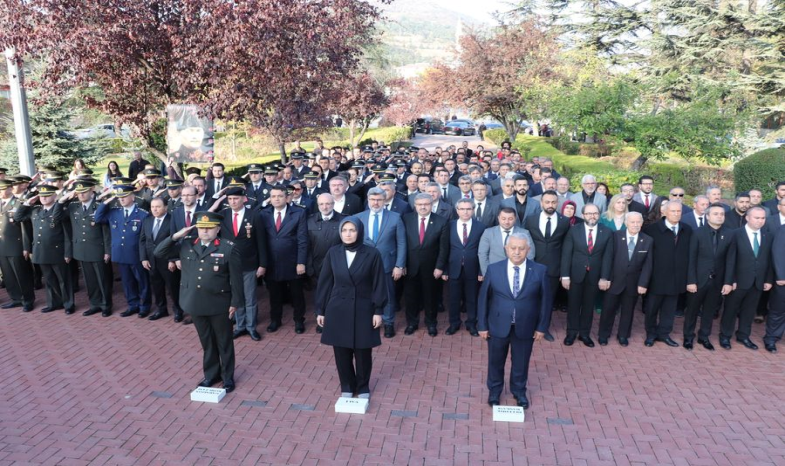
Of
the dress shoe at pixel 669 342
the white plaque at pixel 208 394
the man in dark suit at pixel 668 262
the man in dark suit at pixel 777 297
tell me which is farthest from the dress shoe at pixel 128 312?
the man in dark suit at pixel 777 297

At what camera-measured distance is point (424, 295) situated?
7.64 meters

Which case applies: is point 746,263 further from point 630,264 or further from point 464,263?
point 464,263

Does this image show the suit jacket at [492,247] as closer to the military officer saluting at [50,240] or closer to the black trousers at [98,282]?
the black trousers at [98,282]

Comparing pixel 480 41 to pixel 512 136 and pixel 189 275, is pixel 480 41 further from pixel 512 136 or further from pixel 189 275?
pixel 189 275

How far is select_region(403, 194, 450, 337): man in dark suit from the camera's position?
7.38 metres

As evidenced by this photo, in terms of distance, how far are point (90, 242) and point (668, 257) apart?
791 cm

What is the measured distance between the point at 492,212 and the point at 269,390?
3.98 meters

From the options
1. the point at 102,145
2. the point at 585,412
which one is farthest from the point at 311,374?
the point at 102,145

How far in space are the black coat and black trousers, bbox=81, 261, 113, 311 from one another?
444cm

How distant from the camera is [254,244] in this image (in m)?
7.46

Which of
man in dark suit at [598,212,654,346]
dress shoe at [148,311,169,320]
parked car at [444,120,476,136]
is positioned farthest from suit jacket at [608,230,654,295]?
parked car at [444,120,476,136]

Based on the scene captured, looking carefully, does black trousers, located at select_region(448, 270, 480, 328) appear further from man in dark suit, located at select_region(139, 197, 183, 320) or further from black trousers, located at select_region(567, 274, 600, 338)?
man in dark suit, located at select_region(139, 197, 183, 320)

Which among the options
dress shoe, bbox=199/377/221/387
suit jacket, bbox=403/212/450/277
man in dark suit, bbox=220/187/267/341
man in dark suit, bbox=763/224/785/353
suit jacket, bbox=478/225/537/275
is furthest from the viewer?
suit jacket, bbox=403/212/450/277

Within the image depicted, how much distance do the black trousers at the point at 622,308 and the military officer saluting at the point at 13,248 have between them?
8.28 meters
